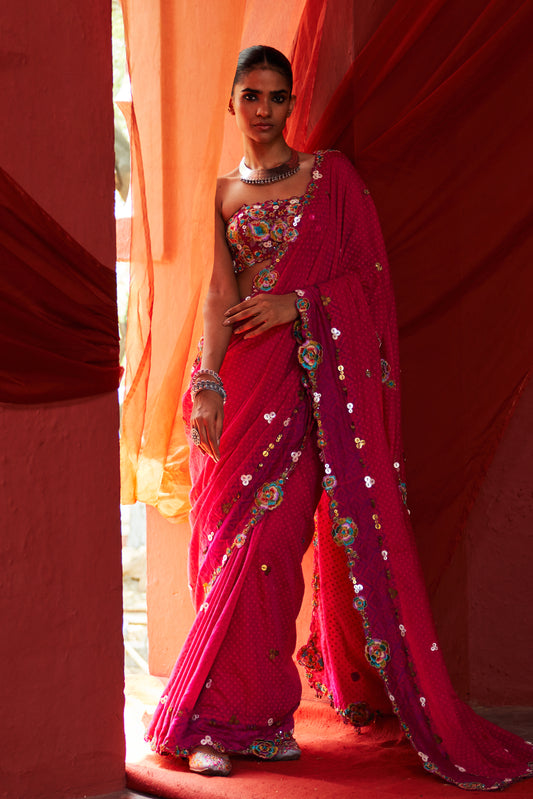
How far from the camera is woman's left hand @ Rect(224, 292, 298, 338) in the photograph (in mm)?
2617

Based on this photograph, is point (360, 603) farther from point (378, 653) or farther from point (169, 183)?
point (169, 183)

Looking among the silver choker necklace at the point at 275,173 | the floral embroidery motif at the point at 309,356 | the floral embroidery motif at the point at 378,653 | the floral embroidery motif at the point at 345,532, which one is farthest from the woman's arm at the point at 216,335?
the floral embroidery motif at the point at 378,653

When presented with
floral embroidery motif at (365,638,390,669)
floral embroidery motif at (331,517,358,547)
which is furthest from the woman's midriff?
floral embroidery motif at (365,638,390,669)

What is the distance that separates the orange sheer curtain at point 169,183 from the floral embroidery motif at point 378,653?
2.58 feet

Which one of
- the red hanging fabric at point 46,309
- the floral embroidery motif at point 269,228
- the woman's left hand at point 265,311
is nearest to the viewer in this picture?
the red hanging fabric at point 46,309

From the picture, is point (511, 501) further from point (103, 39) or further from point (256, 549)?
point (103, 39)

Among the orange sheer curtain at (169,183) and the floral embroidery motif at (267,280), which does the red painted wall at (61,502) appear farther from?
the floral embroidery motif at (267,280)

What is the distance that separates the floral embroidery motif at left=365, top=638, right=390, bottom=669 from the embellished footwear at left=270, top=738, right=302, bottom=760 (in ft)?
0.93

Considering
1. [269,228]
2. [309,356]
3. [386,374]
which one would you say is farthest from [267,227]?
[386,374]

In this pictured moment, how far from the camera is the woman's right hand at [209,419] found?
8.48ft

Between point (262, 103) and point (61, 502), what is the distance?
1.16 m

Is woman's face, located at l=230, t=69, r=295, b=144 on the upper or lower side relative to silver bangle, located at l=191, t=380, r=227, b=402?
upper

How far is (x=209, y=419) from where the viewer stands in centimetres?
258

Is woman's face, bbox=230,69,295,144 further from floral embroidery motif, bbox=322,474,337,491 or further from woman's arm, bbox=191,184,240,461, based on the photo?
floral embroidery motif, bbox=322,474,337,491
